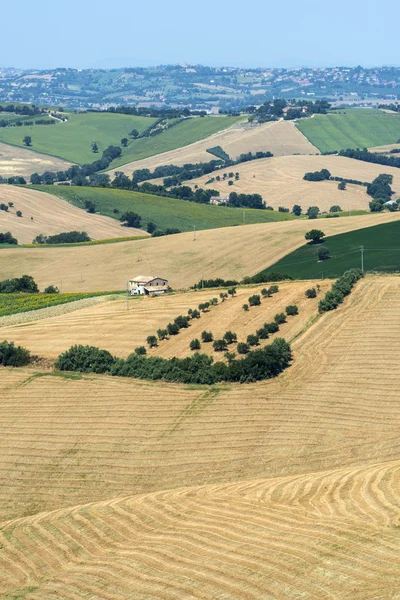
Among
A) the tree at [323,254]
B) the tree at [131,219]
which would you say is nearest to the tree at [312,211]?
the tree at [131,219]

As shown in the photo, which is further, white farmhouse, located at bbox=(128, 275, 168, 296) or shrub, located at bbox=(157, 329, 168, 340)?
white farmhouse, located at bbox=(128, 275, 168, 296)

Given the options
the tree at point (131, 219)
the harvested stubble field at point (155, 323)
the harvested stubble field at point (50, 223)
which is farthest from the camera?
the tree at point (131, 219)

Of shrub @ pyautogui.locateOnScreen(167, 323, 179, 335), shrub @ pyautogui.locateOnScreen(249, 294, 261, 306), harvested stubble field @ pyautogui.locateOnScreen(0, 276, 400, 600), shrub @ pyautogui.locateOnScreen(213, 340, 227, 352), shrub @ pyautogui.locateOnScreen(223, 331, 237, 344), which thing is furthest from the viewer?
shrub @ pyautogui.locateOnScreen(249, 294, 261, 306)

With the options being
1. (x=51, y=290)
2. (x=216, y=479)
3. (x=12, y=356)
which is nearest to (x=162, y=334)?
(x=12, y=356)

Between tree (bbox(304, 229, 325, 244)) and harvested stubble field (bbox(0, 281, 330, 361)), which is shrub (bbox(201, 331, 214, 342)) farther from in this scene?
tree (bbox(304, 229, 325, 244))

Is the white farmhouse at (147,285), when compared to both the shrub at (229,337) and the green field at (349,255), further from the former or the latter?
the shrub at (229,337)

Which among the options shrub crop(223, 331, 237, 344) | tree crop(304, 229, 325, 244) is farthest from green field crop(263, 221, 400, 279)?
shrub crop(223, 331, 237, 344)
